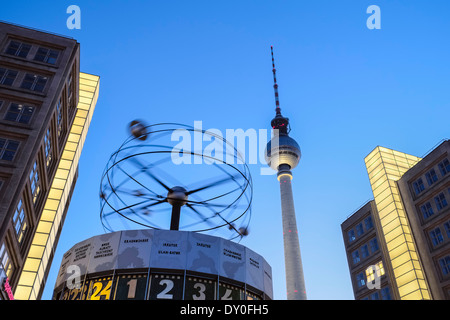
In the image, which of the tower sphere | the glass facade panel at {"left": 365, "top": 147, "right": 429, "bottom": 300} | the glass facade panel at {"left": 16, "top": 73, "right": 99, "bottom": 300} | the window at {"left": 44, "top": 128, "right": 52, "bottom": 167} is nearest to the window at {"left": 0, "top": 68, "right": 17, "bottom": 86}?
the window at {"left": 44, "top": 128, "right": 52, "bottom": 167}

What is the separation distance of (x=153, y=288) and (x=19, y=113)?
101ft

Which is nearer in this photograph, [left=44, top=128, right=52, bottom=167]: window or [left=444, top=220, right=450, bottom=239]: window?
[left=44, top=128, right=52, bottom=167]: window

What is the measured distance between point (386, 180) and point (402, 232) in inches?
356

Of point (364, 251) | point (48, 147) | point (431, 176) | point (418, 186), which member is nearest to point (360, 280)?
point (364, 251)

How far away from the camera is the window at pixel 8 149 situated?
35625mm

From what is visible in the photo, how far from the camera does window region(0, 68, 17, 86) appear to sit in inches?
1614

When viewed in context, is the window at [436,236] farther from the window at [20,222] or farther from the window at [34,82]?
the window at [34,82]

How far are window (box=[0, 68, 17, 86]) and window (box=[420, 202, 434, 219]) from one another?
50799mm

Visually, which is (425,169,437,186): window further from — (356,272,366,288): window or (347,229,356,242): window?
(356,272,366,288): window

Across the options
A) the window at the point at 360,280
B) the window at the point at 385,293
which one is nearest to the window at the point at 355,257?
the window at the point at 360,280

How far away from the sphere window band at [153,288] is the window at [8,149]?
2366cm
